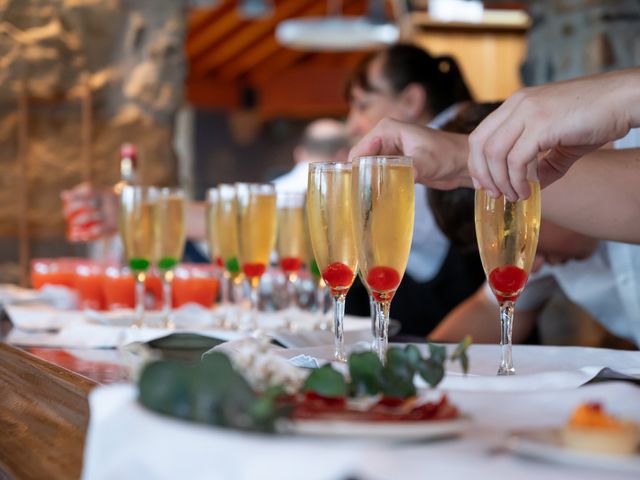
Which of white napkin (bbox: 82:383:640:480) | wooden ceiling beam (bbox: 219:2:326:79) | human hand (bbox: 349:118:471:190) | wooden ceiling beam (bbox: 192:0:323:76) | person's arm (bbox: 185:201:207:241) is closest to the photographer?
white napkin (bbox: 82:383:640:480)

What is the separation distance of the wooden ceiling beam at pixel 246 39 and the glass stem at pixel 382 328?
919 cm

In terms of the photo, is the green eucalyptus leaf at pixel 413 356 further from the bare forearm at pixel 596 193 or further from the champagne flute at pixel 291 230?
the champagne flute at pixel 291 230

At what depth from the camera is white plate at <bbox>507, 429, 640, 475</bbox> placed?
0.53 m

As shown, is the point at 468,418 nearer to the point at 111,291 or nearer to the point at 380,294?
the point at 380,294

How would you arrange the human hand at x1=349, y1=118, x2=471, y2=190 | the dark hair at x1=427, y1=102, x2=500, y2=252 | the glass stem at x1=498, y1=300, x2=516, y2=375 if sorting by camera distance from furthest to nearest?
the dark hair at x1=427, y1=102, x2=500, y2=252
the human hand at x1=349, y1=118, x2=471, y2=190
the glass stem at x1=498, y1=300, x2=516, y2=375

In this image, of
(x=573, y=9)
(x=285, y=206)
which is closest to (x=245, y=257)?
(x=285, y=206)

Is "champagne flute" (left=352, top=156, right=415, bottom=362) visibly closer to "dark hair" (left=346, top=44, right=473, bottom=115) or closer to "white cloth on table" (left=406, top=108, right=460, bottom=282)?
"white cloth on table" (left=406, top=108, right=460, bottom=282)

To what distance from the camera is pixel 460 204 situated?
2066 millimetres

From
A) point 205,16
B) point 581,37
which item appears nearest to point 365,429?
point 581,37

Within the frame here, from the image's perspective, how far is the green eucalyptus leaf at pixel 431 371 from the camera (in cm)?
72

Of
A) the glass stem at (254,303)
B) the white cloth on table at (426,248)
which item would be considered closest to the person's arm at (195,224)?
the white cloth on table at (426,248)

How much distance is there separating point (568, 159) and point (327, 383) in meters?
0.74

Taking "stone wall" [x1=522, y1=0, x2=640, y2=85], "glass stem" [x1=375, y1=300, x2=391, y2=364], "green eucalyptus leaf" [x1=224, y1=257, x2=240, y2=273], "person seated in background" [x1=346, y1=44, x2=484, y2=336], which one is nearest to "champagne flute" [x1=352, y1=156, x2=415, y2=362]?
"glass stem" [x1=375, y1=300, x2=391, y2=364]

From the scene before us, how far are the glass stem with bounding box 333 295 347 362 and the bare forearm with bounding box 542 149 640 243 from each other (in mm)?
475
